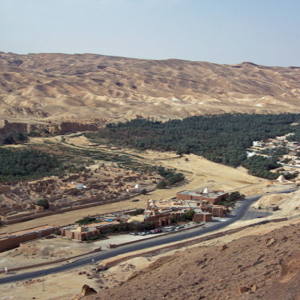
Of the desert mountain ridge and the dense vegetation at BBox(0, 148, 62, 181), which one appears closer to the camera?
the dense vegetation at BBox(0, 148, 62, 181)

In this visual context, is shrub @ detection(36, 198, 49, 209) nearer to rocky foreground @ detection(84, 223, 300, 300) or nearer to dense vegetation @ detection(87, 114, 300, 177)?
rocky foreground @ detection(84, 223, 300, 300)

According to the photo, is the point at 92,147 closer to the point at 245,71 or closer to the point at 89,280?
the point at 89,280

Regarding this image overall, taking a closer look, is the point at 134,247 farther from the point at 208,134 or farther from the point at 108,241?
the point at 208,134

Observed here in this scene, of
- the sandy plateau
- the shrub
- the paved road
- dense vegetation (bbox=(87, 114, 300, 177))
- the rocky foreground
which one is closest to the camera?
the rocky foreground

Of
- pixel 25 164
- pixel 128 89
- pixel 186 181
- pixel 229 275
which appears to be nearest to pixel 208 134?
pixel 186 181

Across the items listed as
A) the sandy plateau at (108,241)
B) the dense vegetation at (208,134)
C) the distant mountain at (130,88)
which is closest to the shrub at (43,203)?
the sandy plateau at (108,241)

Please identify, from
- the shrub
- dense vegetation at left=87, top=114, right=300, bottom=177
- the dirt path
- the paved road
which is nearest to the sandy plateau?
the dirt path

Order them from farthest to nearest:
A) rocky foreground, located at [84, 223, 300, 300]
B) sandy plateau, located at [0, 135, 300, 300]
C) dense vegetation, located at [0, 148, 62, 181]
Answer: dense vegetation, located at [0, 148, 62, 181] < sandy plateau, located at [0, 135, 300, 300] < rocky foreground, located at [84, 223, 300, 300]
